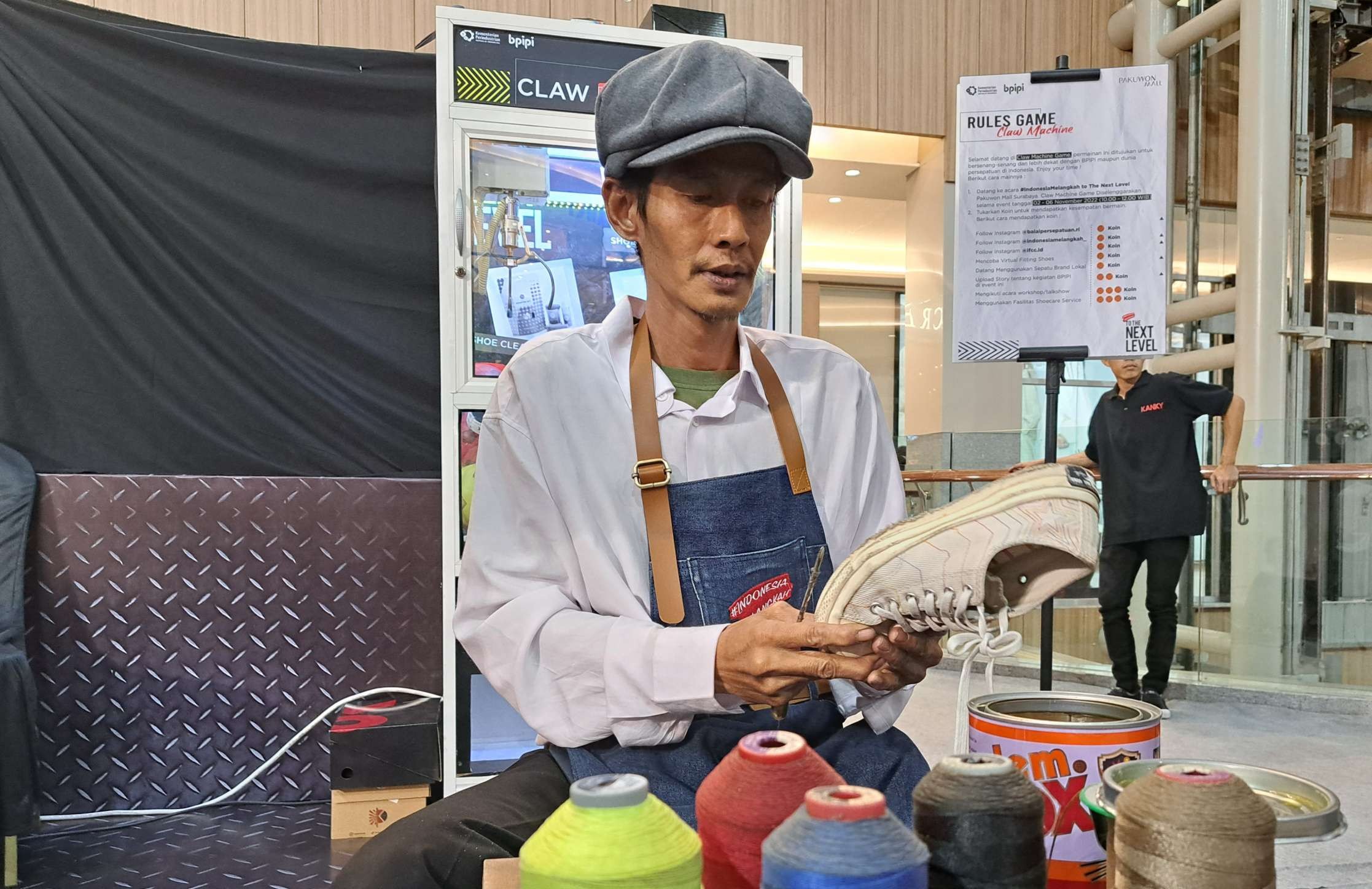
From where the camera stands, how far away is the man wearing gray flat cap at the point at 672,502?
1154 millimetres

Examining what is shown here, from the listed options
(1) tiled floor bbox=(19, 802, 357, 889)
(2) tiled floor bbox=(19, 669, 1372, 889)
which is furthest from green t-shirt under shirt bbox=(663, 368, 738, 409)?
(1) tiled floor bbox=(19, 802, 357, 889)

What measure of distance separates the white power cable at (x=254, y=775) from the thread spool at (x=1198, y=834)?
2726 mm

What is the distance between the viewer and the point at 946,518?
888mm

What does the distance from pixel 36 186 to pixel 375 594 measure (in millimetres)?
1583

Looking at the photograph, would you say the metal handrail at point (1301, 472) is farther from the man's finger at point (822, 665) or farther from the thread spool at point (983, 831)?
the thread spool at point (983, 831)

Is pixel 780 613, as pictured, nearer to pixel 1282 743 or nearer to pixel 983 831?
pixel 983 831

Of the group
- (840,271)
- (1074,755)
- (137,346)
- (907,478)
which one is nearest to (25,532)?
(137,346)

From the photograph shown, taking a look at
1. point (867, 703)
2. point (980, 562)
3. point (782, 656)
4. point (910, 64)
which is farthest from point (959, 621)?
point (910, 64)

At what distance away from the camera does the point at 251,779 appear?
304 cm

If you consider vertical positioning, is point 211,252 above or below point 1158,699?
above

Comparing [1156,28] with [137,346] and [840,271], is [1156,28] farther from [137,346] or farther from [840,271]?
[137,346]

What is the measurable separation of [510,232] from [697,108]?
77.6 inches

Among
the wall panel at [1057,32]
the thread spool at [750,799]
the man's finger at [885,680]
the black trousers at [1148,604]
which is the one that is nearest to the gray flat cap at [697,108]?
the man's finger at [885,680]

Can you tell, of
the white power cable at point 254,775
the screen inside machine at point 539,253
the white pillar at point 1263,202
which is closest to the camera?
the white power cable at point 254,775
